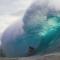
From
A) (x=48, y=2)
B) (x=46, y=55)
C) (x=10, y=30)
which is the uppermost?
(x=48, y=2)

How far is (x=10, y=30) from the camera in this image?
717 millimetres

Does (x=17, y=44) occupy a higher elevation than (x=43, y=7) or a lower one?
lower

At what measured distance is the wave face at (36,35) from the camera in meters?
0.70

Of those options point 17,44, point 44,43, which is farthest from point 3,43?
point 44,43

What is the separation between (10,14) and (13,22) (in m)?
0.04

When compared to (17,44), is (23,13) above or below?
above

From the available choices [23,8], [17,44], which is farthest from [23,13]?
[17,44]

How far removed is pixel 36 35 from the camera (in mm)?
700

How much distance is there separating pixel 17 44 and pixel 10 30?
0.07 m

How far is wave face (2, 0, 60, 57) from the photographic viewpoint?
0.70 m

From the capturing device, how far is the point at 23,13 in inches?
28.8

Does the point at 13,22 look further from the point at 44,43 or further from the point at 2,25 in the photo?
the point at 44,43

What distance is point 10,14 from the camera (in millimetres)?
742

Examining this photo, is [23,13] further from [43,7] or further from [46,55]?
[46,55]
